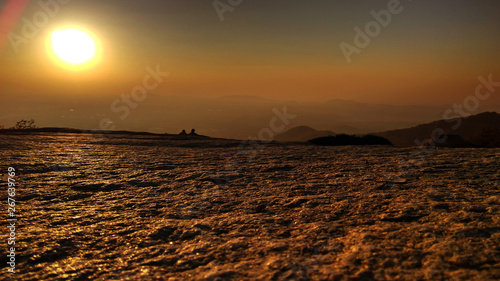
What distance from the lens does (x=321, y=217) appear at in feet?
10.4

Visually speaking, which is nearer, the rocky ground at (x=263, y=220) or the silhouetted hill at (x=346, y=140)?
the rocky ground at (x=263, y=220)

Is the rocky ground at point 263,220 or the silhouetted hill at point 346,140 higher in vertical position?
the silhouetted hill at point 346,140

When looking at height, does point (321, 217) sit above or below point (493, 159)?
below

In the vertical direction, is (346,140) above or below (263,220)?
above

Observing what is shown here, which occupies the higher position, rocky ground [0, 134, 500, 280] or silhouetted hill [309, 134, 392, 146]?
silhouetted hill [309, 134, 392, 146]

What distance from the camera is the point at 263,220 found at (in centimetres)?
318

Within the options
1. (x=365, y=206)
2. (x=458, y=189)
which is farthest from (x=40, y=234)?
(x=458, y=189)

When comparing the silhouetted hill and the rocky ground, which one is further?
the silhouetted hill

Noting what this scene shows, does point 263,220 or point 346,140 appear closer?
point 263,220

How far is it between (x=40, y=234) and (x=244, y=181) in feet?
8.93

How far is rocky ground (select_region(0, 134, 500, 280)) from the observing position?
2182 mm

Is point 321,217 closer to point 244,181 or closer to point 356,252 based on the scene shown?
point 356,252

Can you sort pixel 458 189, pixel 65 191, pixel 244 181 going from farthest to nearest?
pixel 244 181
pixel 65 191
pixel 458 189

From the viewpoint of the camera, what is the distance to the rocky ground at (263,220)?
2182 mm
